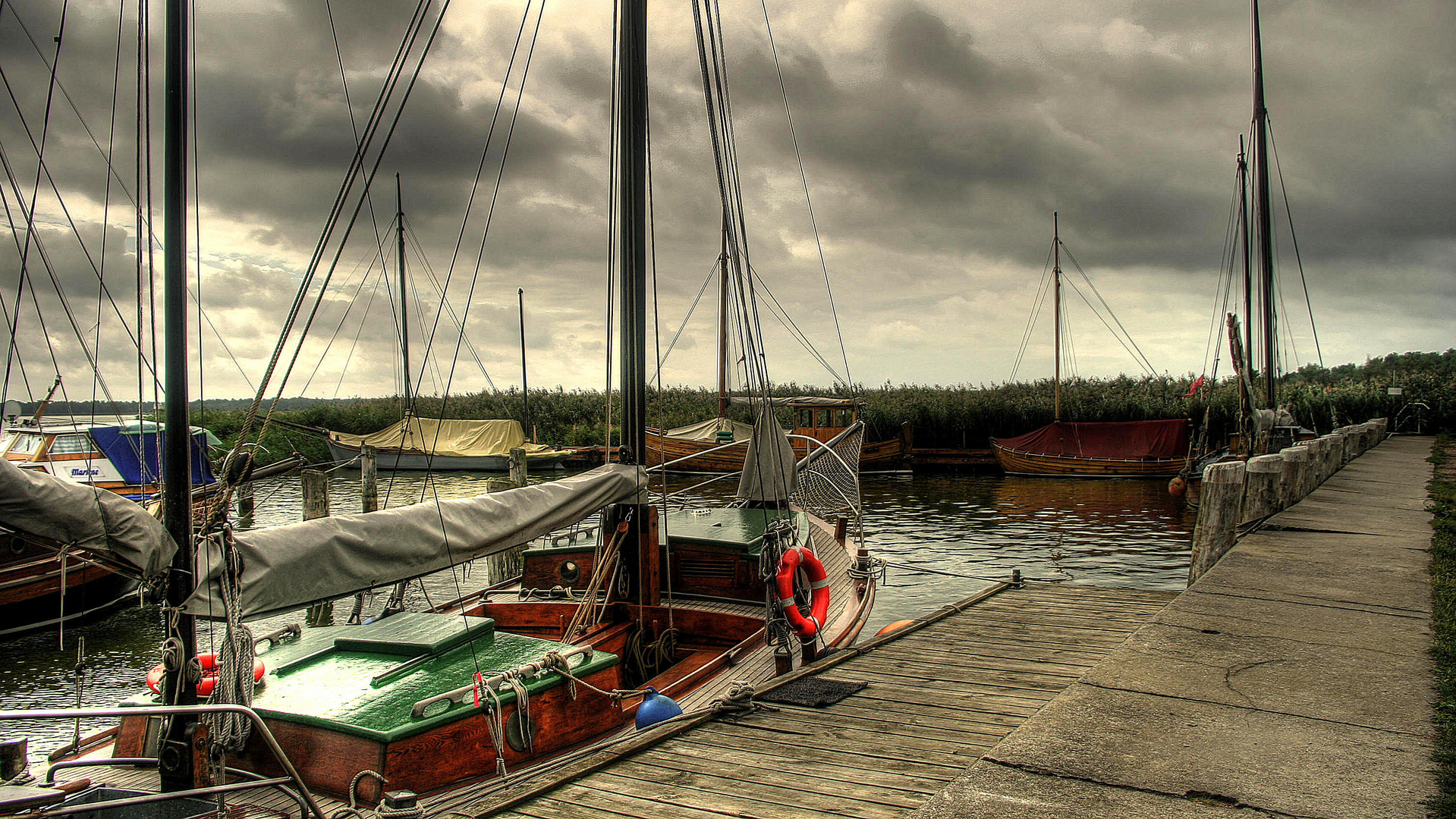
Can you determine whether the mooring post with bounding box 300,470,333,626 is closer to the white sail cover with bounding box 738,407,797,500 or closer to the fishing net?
the white sail cover with bounding box 738,407,797,500

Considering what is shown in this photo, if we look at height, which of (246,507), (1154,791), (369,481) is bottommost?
(246,507)

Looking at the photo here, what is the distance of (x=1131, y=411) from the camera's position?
1674 inches

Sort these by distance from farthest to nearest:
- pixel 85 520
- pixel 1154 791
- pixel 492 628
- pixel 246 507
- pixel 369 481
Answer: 1. pixel 246 507
2. pixel 369 481
3. pixel 492 628
4. pixel 85 520
5. pixel 1154 791

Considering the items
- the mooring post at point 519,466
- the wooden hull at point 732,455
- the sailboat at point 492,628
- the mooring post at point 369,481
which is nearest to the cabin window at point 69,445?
the mooring post at point 369,481

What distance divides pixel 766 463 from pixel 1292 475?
7.59 m

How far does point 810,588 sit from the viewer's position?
794 centimetres

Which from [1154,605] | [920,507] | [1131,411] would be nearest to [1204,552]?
[1154,605]

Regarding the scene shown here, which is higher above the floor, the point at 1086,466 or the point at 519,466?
the point at 519,466

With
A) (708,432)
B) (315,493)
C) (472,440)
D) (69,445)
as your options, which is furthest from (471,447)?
(315,493)

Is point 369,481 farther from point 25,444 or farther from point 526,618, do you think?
point 526,618

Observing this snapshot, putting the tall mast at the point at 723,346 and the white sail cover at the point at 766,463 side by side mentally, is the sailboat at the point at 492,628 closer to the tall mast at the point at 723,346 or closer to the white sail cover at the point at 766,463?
the white sail cover at the point at 766,463

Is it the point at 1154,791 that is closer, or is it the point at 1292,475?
the point at 1154,791

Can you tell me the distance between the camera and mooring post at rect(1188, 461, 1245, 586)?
8203 mm

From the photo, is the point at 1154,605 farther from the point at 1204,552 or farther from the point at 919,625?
the point at 919,625
